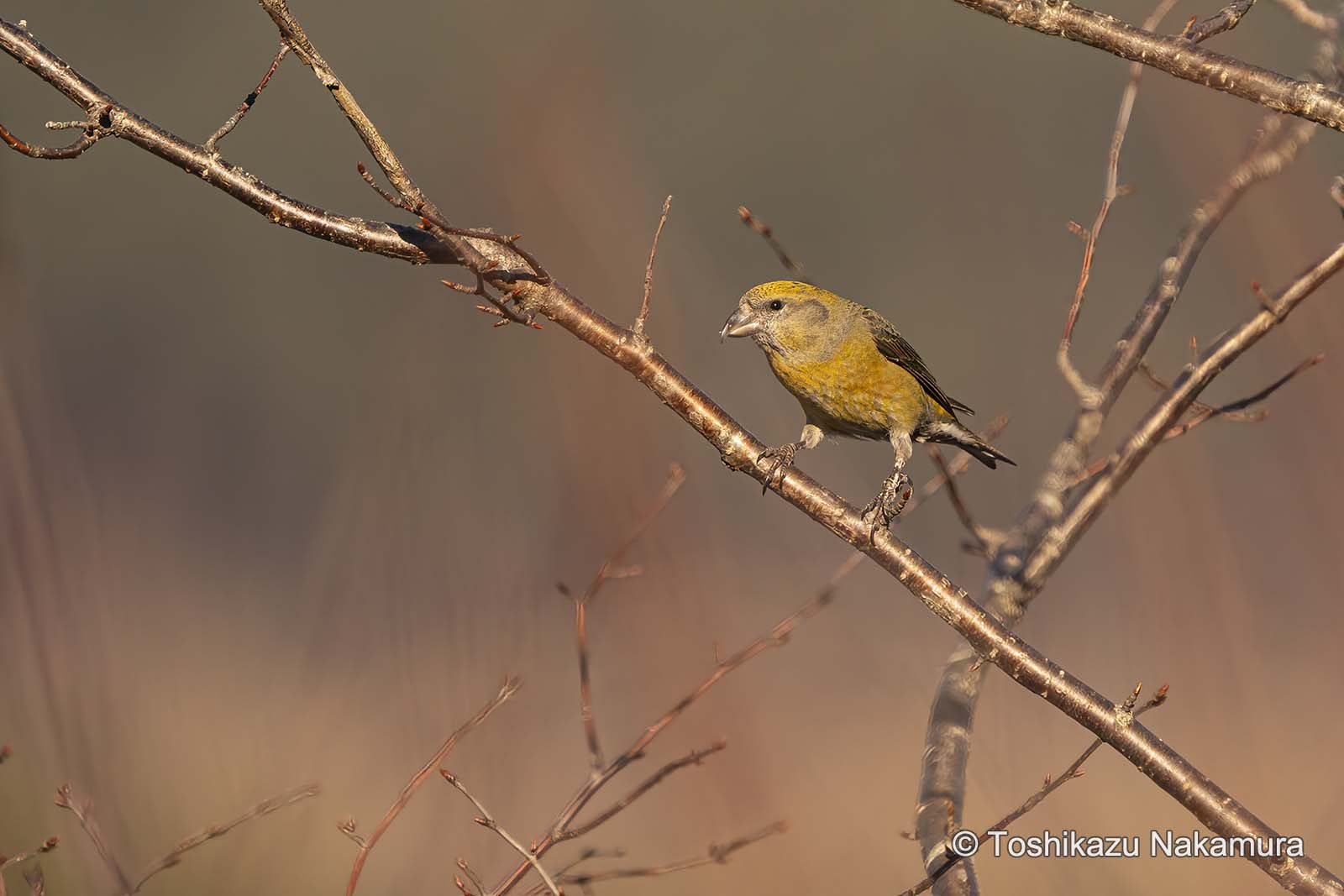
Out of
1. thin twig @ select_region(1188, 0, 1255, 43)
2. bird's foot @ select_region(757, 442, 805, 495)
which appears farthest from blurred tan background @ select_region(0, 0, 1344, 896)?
thin twig @ select_region(1188, 0, 1255, 43)

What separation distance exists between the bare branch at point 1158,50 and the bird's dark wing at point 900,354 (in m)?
2.24

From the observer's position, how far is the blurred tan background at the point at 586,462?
4.04 meters

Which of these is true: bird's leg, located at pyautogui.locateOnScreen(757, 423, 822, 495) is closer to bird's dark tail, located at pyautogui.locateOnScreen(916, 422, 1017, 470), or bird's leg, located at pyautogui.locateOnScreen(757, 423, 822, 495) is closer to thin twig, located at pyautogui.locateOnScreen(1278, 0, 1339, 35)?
bird's dark tail, located at pyautogui.locateOnScreen(916, 422, 1017, 470)

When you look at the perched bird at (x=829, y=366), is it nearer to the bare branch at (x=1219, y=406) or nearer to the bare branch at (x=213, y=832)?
the bare branch at (x=1219, y=406)

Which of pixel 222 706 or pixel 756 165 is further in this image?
pixel 756 165

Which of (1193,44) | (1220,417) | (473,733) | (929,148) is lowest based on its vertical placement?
(473,733)

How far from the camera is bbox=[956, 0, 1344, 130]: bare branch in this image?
92.7 inches

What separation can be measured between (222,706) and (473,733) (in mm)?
4028

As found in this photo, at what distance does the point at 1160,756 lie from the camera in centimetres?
246

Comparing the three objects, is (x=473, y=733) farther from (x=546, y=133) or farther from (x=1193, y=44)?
(x=546, y=133)

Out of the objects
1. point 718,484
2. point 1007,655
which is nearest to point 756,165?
point 718,484

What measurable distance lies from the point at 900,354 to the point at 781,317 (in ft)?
2.05

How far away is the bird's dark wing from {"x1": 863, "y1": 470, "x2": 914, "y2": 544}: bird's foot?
4.08 ft

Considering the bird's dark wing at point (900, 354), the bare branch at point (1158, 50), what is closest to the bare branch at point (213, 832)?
the bare branch at point (1158, 50)
